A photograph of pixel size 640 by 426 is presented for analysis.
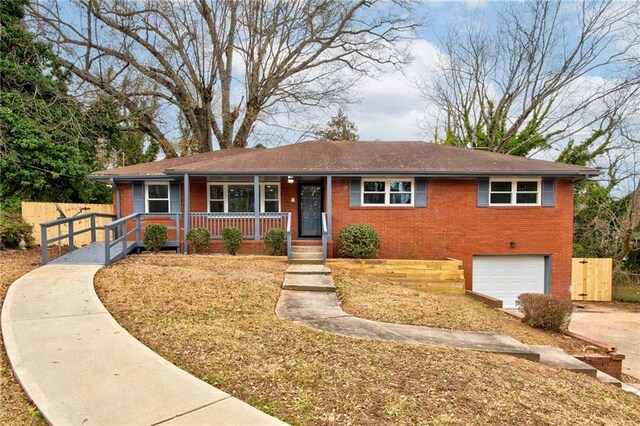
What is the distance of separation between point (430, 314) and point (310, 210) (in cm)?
776

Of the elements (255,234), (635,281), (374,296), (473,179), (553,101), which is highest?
(553,101)

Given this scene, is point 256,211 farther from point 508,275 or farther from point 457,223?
point 508,275

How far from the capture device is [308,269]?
31.6 feet

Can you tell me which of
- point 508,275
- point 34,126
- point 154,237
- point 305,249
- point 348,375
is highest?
point 34,126

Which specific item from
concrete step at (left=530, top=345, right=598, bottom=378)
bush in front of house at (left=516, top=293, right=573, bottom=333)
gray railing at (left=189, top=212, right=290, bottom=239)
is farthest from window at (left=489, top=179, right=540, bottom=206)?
concrete step at (left=530, top=345, right=598, bottom=378)

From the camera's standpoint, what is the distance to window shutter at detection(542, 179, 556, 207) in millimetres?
12125

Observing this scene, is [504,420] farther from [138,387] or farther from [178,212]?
[178,212]

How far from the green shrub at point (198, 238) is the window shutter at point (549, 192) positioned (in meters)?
11.2

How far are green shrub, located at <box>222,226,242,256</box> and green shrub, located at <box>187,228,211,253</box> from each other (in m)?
0.65

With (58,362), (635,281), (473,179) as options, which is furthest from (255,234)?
(635,281)

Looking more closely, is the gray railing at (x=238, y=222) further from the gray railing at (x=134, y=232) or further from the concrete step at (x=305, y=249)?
the concrete step at (x=305, y=249)

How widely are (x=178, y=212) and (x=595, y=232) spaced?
19535 millimetres

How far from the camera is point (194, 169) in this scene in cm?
1191

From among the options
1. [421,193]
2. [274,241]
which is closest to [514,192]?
[421,193]
